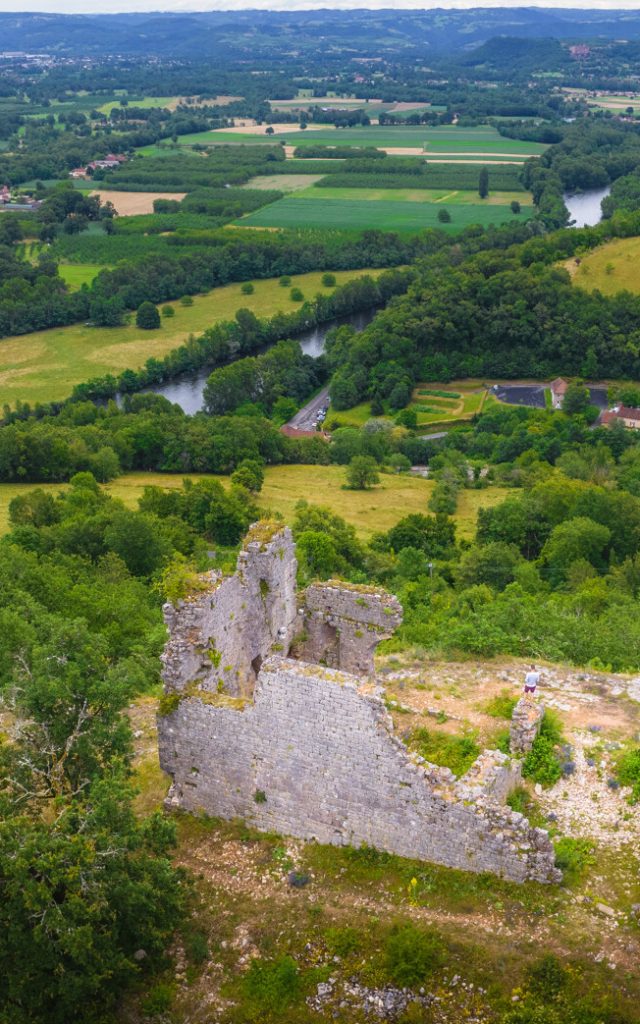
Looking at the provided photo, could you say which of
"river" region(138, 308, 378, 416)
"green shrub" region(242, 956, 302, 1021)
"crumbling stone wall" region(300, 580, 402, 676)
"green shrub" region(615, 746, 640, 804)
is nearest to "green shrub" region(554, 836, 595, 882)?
"green shrub" region(615, 746, 640, 804)

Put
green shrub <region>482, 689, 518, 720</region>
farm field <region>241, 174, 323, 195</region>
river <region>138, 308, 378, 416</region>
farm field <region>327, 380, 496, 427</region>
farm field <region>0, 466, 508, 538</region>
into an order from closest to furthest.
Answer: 1. green shrub <region>482, 689, 518, 720</region>
2. farm field <region>0, 466, 508, 538</region>
3. farm field <region>327, 380, 496, 427</region>
4. river <region>138, 308, 378, 416</region>
5. farm field <region>241, 174, 323, 195</region>

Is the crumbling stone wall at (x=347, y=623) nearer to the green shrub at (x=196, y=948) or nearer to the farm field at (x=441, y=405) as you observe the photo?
the green shrub at (x=196, y=948)

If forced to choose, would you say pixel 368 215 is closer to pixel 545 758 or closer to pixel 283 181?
pixel 283 181


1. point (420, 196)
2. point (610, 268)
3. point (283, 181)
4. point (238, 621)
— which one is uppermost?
point (283, 181)

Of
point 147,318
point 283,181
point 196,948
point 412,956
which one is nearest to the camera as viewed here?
point 412,956

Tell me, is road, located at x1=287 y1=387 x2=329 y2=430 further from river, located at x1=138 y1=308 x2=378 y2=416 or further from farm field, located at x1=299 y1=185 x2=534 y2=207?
farm field, located at x1=299 y1=185 x2=534 y2=207

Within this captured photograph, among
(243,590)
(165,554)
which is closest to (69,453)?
(165,554)

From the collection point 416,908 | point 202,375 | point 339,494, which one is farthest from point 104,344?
point 416,908
